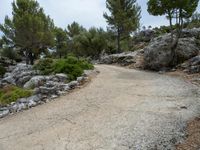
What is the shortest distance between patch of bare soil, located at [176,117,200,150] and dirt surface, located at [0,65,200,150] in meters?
0.18

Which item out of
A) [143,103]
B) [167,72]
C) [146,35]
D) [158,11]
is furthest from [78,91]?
[146,35]

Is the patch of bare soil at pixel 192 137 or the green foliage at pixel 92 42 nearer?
the patch of bare soil at pixel 192 137

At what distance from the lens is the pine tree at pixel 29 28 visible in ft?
89.1

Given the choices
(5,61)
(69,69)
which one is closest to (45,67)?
(69,69)

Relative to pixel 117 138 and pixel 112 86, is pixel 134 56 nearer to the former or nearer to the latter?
pixel 112 86

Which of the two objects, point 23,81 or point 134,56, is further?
point 134,56

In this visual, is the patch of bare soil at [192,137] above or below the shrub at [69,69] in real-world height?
below

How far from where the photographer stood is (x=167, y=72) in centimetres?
1858

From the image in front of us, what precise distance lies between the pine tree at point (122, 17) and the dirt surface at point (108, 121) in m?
25.0

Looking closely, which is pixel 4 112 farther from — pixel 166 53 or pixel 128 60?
pixel 128 60

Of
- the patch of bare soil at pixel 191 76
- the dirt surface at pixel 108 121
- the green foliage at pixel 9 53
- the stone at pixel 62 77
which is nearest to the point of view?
the dirt surface at pixel 108 121

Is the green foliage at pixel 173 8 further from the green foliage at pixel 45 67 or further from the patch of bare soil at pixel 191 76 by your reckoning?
the green foliage at pixel 45 67

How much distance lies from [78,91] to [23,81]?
19.9 feet

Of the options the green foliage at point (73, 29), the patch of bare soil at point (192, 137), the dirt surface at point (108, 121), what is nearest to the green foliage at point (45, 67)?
the dirt surface at point (108, 121)
